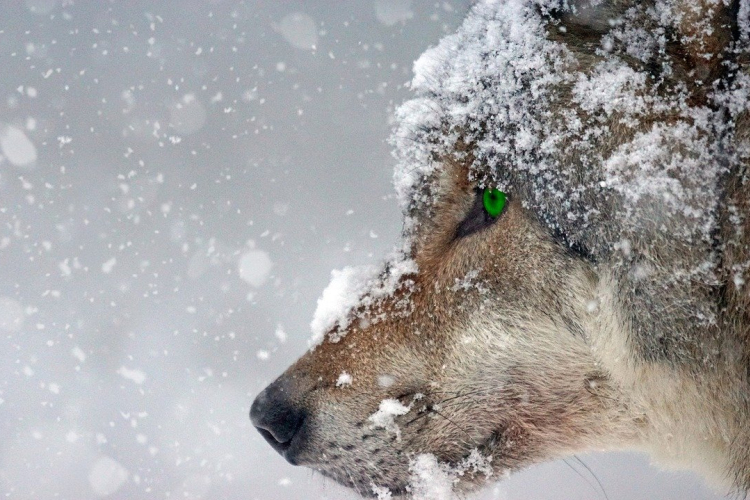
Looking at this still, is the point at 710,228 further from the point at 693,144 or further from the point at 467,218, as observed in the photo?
the point at 467,218

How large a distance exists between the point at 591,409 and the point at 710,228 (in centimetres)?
91

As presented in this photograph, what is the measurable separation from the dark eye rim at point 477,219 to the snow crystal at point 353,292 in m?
0.31

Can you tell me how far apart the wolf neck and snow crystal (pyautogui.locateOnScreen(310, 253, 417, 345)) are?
2.80 ft

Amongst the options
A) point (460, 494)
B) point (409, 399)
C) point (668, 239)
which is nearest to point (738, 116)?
point (668, 239)

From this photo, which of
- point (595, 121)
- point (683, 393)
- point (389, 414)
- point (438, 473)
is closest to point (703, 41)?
point (595, 121)

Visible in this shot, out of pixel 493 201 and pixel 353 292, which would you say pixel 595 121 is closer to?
pixel 493 201

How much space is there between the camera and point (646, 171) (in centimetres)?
210

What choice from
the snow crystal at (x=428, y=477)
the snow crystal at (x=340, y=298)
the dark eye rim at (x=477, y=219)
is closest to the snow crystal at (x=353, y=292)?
the snow crystal at (x=340, y=298)

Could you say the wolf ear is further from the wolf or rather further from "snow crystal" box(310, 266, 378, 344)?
"snow crystal" box(310, 266, 378, 344)

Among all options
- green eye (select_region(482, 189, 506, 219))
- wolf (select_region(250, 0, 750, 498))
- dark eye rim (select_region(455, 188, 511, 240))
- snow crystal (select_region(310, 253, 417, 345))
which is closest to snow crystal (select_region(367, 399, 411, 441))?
wolf (select_region(250, 0, 750, 498))

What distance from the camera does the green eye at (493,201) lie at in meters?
2.40

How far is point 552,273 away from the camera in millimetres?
2320

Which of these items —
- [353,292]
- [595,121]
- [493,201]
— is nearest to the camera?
[595,121]

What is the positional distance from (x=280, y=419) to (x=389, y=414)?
496mm
